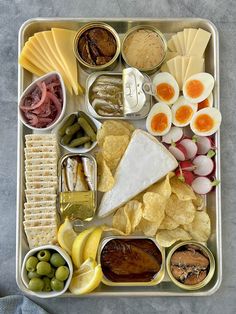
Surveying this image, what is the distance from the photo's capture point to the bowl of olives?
2.29 meters

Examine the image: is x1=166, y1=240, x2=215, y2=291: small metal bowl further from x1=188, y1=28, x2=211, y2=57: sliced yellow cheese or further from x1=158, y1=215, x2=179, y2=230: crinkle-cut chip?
x1=188, y1=28, x2=211, y2=57: sliced yellow cheese

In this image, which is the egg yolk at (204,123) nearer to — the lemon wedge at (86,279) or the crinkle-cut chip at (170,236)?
the crinkle-cut chip at (170,236)

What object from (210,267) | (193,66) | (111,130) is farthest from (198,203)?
(193,66)

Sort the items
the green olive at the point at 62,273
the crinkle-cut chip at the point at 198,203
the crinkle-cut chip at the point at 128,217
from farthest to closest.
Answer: the crinkle-cut chip at the point at 198,203
the crinkle-cut chip at the point at 128,217
the green olive at the point at 62,273

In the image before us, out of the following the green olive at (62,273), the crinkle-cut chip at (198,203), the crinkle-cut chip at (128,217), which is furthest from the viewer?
the crinkle-cut chip at (198,203)

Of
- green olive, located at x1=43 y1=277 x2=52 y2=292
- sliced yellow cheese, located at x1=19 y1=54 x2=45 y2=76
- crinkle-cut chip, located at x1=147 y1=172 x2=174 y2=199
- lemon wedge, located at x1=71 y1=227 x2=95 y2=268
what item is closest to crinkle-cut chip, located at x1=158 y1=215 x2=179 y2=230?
crinkle-cut chip, located at x1=147 y1=172 x2=174 y2=199

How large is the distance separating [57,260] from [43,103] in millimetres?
686

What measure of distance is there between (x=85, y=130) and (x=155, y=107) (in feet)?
1.09

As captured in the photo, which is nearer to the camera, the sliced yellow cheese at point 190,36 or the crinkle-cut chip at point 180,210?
the crinkle-cut chip at point 180,210

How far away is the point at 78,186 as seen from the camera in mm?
2416

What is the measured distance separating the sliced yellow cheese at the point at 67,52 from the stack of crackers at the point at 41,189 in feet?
0.94

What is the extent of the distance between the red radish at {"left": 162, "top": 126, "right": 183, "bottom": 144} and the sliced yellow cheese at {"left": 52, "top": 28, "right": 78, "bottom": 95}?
1.51 ft

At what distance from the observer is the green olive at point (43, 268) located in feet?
7.49

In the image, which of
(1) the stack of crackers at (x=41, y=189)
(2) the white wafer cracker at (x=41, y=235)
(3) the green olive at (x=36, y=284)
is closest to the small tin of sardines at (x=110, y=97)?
(1) the stack of crackers at (x=41, y=189)
